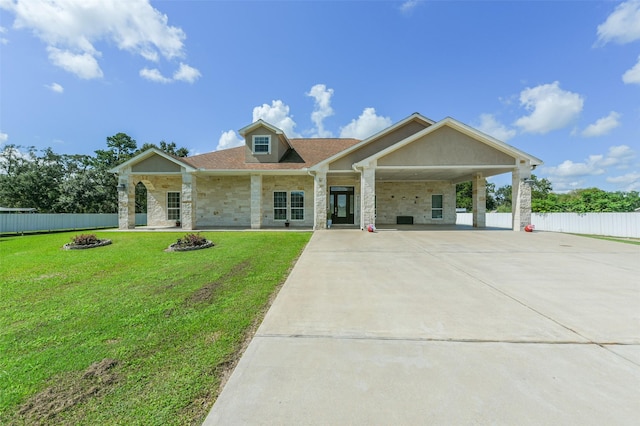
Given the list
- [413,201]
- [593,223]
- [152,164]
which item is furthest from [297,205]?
[593,223]

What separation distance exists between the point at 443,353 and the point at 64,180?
42.0 m

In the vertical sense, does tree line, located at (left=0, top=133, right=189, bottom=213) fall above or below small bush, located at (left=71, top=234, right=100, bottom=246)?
above

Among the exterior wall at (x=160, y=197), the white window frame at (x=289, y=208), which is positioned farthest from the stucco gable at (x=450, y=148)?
the exterior wall at (x=160, y=197)

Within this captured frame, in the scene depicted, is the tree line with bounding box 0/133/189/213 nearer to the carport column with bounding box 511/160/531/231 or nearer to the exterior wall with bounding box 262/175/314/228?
the exterior wall with bounding box 262/175/314/228

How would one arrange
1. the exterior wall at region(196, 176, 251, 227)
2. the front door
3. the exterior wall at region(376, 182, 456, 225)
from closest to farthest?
the exterior wall at region(196, 176, 251, 227) < the front door < the exterior wall at region(376, 182, 456, 225)

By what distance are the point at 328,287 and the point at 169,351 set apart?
9.01 ft

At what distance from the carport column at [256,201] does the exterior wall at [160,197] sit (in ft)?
19.5

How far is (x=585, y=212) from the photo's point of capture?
1692 cm

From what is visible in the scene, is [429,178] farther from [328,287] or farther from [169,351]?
[169,351]

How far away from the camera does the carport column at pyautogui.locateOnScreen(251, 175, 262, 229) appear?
16.2 m

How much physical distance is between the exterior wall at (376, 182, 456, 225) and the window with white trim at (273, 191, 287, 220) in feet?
22.2

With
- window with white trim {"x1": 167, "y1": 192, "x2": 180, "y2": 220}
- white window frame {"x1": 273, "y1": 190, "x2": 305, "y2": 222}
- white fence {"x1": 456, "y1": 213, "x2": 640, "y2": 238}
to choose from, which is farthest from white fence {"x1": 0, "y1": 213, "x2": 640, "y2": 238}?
white window frame {"x1": 273, "y1": 190, "x2": 305, "y2": 222}

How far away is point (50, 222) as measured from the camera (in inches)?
769

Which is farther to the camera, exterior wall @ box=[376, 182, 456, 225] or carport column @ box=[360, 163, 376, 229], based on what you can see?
exterior wall @ box=[376, 182, 456, 225]
